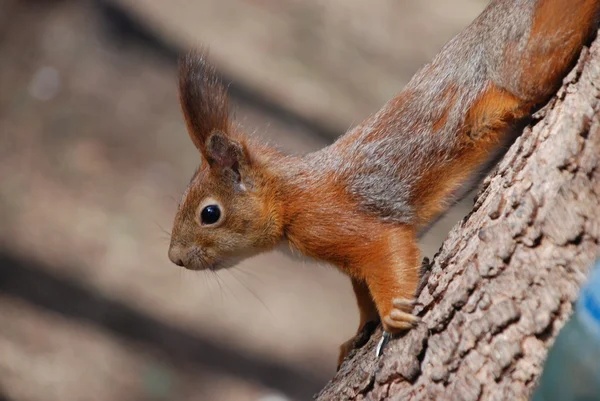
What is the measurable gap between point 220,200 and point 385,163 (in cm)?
64

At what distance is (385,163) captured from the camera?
8.27 feet

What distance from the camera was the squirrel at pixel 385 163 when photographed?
2.20 m

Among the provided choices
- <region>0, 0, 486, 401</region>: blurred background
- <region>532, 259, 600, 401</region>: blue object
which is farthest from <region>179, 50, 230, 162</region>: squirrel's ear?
<region>532, 259, 600, 401</region>: blue object

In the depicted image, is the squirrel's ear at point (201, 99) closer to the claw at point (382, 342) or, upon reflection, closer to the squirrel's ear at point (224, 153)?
the squirrel's ear at point (224, 153)

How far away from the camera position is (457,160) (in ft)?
7.99

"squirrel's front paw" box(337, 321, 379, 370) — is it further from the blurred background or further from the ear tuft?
the blurred background

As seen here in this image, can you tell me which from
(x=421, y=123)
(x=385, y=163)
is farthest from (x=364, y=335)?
(x=421, y=123)

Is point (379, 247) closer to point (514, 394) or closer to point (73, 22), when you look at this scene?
point (514, 394)

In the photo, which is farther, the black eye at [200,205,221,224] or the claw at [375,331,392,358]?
the black eye at [200,205,221,224]

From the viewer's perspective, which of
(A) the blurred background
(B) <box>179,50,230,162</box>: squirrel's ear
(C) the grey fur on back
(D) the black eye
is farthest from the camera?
(A) the blurred background

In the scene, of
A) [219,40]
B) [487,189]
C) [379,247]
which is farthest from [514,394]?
[219,40]

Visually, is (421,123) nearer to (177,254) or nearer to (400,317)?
(400,317)

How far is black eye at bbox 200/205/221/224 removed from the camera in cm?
277

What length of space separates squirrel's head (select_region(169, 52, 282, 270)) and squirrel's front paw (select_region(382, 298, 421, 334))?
2.17ft
